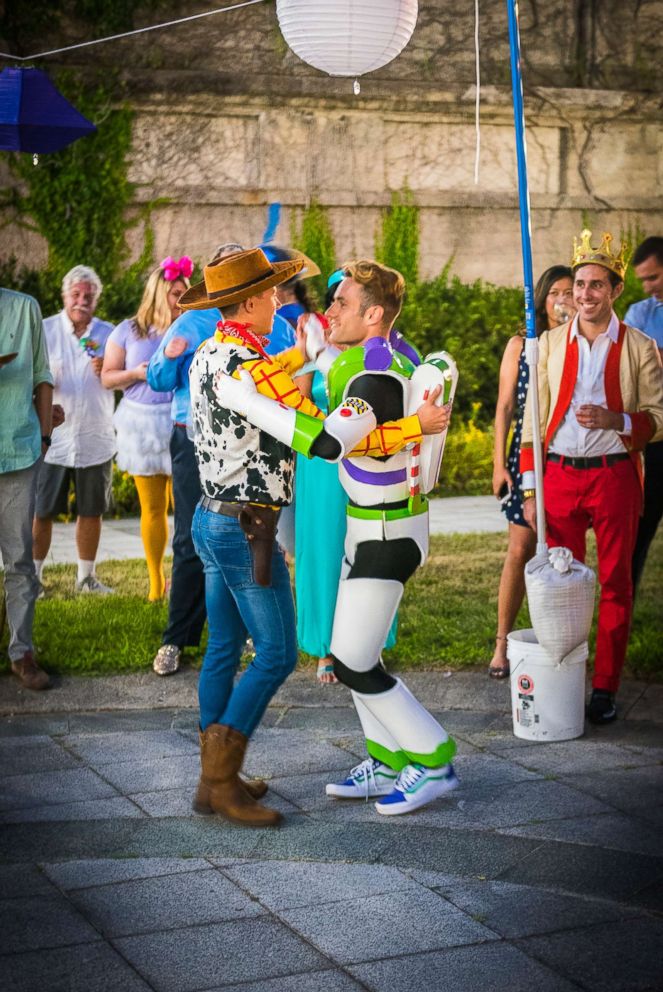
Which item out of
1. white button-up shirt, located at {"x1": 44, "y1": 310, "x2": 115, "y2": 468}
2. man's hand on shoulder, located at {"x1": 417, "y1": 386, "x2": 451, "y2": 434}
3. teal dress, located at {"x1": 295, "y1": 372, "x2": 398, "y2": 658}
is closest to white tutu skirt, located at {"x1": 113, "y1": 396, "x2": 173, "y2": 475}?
white button-up shirt, located at {"x1": 44, "y1": 310, "x2": 115, "y2": 468}

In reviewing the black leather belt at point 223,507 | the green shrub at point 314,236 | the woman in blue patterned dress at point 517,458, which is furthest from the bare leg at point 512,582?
the green shrub at point 314,236

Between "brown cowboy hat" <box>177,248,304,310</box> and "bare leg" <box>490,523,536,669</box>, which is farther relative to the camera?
"bare leg" <box>490,523,536,669</box>

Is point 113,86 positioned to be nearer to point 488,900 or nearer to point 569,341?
point 569,341

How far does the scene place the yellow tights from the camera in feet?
26.2

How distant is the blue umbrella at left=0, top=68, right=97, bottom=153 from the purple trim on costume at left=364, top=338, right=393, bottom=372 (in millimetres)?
2785

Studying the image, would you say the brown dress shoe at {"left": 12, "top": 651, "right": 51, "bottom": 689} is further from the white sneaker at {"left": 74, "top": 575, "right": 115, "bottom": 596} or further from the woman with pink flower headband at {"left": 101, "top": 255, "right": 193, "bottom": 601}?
the white sneaker at {"left": 74, "top": 575, "right": 115, "bottom": 596}

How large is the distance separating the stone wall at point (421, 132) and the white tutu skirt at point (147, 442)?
501cm

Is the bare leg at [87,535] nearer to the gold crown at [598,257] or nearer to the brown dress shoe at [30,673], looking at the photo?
the brown dress shoe at [30,673]

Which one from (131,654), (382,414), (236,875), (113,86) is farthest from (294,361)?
(113,86)

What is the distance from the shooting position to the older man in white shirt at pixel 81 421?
321 inches

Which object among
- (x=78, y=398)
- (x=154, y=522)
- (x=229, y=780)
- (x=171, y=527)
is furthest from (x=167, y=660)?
(x=171, y=527)

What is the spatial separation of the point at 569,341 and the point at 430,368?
155cm

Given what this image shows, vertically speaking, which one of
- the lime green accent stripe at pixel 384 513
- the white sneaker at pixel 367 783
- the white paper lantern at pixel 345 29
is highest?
the white paper lantern at pixel 345 29

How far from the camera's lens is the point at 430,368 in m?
4.58
